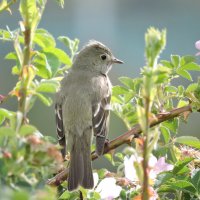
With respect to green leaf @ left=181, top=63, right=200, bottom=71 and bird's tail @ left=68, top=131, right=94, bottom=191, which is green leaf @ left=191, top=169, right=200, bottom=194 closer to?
green leaf @ left=181, top=63, right=200, bottom=71

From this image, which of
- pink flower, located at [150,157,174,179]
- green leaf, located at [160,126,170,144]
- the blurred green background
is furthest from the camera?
the blurred green background

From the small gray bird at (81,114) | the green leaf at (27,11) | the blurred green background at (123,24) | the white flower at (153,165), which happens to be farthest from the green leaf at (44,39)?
the blurred green background at (123,24)

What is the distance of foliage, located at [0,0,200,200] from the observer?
4.13ft

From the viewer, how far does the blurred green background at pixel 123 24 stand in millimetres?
15717

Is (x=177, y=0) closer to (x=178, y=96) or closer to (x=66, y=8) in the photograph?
(x=66, y=8)

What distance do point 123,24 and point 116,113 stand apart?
67.3 feet

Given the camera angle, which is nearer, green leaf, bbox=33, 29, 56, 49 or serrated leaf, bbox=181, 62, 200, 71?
green leaf, bbox=33, 29, 56, 49

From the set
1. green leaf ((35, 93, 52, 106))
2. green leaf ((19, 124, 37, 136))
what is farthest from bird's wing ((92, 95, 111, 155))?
green leaf ((19, 124, 37, 136))

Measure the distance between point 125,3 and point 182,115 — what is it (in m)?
23.9

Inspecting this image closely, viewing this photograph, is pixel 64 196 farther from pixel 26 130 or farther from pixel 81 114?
pixel 81 114

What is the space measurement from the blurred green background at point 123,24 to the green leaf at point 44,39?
932 centimetres

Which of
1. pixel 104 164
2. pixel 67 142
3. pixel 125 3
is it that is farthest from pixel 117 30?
pixel 67 142

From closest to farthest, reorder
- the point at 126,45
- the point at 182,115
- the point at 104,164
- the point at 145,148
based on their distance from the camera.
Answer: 1. the point at 145,148
2. the point at 182,115
3. the point at 104,164
4. the point at 126,45

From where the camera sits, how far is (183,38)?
61.0 feet
